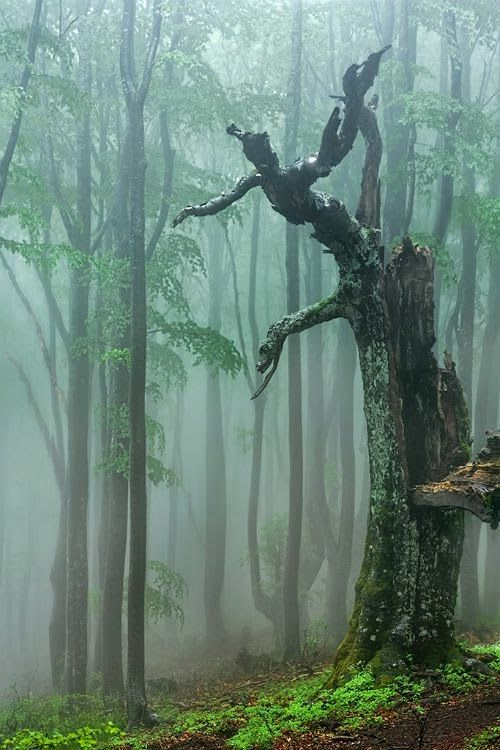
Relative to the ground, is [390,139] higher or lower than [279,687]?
higher

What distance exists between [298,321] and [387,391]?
1.52 m

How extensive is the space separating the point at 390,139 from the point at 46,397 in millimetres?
23626

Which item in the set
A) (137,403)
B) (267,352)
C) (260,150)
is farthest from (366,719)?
(137,403)

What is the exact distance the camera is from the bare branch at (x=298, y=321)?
959 centimetres

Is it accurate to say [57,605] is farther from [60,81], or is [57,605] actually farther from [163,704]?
[60,81]

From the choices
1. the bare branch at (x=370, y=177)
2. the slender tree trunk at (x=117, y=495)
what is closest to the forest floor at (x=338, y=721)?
the slender tree trunk at (x=117, y=495)

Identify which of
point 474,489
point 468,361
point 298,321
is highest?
point 468,361

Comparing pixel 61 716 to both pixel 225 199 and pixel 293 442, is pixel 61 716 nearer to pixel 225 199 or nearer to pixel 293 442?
pixel 293 442

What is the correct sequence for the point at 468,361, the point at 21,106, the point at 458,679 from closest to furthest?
the point at 458,679, the point at 21,106, the point at 468,361

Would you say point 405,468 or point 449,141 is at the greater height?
point 449,141

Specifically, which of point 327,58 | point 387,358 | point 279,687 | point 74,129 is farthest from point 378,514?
point 327,58

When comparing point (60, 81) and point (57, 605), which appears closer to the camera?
point (60, 81)

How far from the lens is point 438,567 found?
8.98m

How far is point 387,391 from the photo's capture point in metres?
9.24
